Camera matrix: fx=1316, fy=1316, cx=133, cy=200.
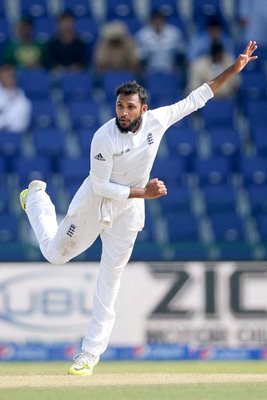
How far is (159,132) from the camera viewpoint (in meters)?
8.12

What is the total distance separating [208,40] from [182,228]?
2.37 metres

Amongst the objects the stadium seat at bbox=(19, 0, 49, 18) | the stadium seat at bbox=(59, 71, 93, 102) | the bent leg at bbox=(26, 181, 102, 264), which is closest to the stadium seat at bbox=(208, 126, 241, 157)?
the stadium seat at bbox=(59, 71, 93, 102)

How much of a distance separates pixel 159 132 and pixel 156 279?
260cm

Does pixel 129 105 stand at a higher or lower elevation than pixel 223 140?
higher

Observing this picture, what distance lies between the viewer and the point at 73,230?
27.1 feet

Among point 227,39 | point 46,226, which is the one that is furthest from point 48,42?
point 46,226

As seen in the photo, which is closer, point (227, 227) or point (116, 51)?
point (227, 227)

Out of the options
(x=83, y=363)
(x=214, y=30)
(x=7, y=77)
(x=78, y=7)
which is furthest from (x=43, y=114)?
(x=83, y=363)

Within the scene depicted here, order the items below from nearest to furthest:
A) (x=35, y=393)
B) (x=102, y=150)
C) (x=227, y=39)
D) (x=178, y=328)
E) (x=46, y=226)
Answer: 1. (x=35, y=393)
2. (x=102, y=150)
3. (x=46, y=226)
4. (x=178, y=328)
5. (x=227, y=39)

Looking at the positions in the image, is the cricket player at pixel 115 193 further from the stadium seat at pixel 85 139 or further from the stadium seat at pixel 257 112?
the stadium seat at pixel 257 112

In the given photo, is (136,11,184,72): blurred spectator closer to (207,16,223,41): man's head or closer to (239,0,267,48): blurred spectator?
(207,16,223,41): man's head

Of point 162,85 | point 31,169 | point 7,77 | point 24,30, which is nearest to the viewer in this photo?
point 31,169

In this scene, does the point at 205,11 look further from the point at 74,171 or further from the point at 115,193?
the point at 115,193

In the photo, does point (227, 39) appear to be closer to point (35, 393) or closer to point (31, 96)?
point (31, 96)
